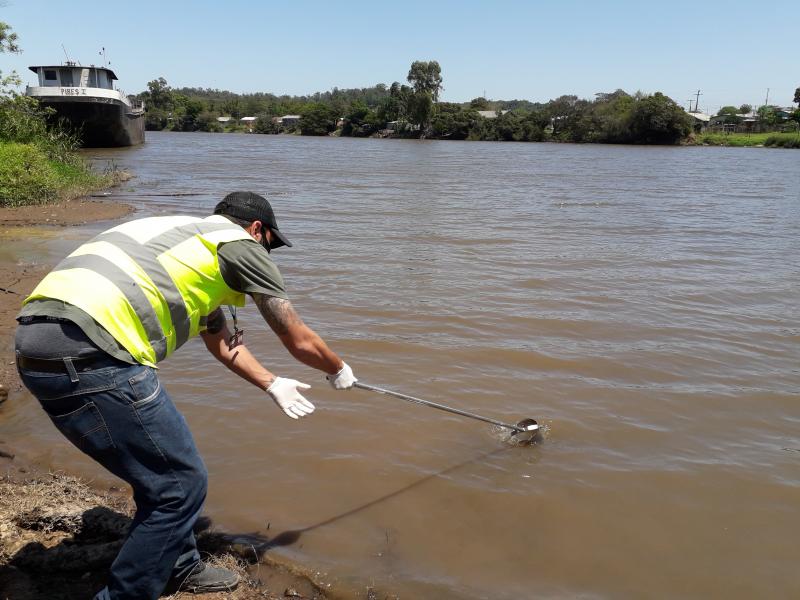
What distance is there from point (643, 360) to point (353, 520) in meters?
3.77

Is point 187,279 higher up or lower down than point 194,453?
higher up

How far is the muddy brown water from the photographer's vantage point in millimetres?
3600

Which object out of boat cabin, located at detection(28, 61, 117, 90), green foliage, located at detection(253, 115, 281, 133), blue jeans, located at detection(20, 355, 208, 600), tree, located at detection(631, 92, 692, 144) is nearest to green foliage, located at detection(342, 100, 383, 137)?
green foliage, located at detection(253, 115, 281, 133)

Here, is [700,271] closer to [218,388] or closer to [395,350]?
[395,350]

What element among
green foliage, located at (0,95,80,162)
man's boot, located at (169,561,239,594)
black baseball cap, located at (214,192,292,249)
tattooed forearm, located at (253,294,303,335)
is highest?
green foliage, located at (0,95,80,162)

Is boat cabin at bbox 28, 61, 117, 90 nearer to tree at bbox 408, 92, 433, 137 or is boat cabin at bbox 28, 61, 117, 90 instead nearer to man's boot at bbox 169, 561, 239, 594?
man's boot at bbox 169, 561, 239, 594

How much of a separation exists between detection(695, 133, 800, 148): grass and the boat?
65.1 m

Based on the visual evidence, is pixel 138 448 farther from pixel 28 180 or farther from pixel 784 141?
pixel 784 141

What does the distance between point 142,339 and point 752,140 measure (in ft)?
287

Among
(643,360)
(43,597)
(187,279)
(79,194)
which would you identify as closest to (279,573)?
(43,597)

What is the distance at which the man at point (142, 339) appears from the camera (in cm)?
233

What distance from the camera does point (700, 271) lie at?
10.4 m

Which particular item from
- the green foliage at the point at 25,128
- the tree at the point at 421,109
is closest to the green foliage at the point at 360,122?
the tree at the point at 421,109

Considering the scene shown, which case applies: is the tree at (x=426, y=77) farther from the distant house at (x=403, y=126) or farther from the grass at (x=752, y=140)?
the grass at (x=752, y=140)
